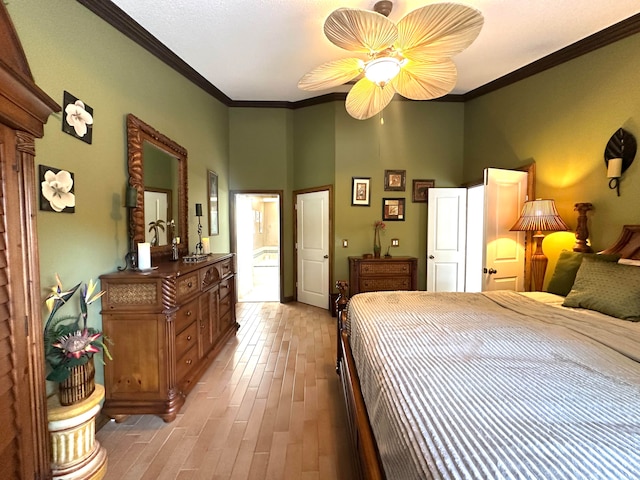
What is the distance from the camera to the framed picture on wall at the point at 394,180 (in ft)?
15.4

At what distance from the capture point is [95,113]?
7.16 ft

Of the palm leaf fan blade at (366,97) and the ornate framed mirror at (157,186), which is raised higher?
the palm leaf fan blade at (366,97)

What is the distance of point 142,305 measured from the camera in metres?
2.14

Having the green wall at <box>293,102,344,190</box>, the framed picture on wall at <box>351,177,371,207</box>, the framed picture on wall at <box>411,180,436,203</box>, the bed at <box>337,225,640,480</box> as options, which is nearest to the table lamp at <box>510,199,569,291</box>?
the bed at <box>337,225,640,480</box>

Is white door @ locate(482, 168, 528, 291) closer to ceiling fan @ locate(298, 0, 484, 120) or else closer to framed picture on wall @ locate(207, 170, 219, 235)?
ceiling fan @ locate(298, 0, 484, 120)

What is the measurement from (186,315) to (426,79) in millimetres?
2676

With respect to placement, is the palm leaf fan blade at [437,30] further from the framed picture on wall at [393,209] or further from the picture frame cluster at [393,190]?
the framed picture on wall at [393,209]

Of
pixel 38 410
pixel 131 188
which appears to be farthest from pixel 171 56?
pixel 38 410

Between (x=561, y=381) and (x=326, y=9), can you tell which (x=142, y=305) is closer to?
(x=561, y=381)

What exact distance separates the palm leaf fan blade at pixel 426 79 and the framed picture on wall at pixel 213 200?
2.86 meters

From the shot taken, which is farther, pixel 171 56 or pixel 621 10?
pixel 171 56

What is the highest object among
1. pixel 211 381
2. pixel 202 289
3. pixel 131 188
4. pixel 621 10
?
pixel 621 10

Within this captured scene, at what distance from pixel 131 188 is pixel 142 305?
0.94 m

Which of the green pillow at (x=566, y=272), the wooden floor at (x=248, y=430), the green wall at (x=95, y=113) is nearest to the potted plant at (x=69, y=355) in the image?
the green wall at (x=95, y=113)
